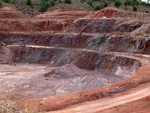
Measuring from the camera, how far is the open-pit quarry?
35.1 feet

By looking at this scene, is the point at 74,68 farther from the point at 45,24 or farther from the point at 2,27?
the point at 2,27

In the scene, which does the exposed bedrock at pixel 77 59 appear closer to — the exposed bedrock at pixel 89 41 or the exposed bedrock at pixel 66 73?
the exposed bedrock at pixel 66 73

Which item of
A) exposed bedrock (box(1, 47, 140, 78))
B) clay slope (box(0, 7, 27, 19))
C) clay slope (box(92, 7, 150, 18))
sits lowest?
exposed bedrock (box(1, 47, 140, 78))

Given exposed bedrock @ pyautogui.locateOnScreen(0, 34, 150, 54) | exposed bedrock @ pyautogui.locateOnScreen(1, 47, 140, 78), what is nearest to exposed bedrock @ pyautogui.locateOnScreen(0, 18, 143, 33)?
exposed bedrock @ pyautogui.locateOnScreen(0, 34, 150, 54)

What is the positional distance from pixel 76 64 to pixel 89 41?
23.4 feet

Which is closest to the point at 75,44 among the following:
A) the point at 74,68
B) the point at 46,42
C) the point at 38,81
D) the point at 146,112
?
the point at 46,42

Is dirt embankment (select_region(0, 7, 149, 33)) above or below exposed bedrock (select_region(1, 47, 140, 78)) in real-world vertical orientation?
above

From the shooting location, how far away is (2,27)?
43406 mm

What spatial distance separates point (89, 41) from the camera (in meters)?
32.0

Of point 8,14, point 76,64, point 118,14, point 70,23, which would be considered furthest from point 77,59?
point 8,14

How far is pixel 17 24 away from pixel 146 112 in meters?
40.9

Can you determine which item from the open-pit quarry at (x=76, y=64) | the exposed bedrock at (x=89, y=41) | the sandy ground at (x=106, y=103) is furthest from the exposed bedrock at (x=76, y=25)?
the sandy ground at (x=106, y=103)

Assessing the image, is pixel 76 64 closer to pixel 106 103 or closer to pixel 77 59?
pixel 77 59

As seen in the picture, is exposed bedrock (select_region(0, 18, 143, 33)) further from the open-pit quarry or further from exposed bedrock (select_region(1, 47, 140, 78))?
exposed bedrock (select_region(1, 47, 140, 78))
